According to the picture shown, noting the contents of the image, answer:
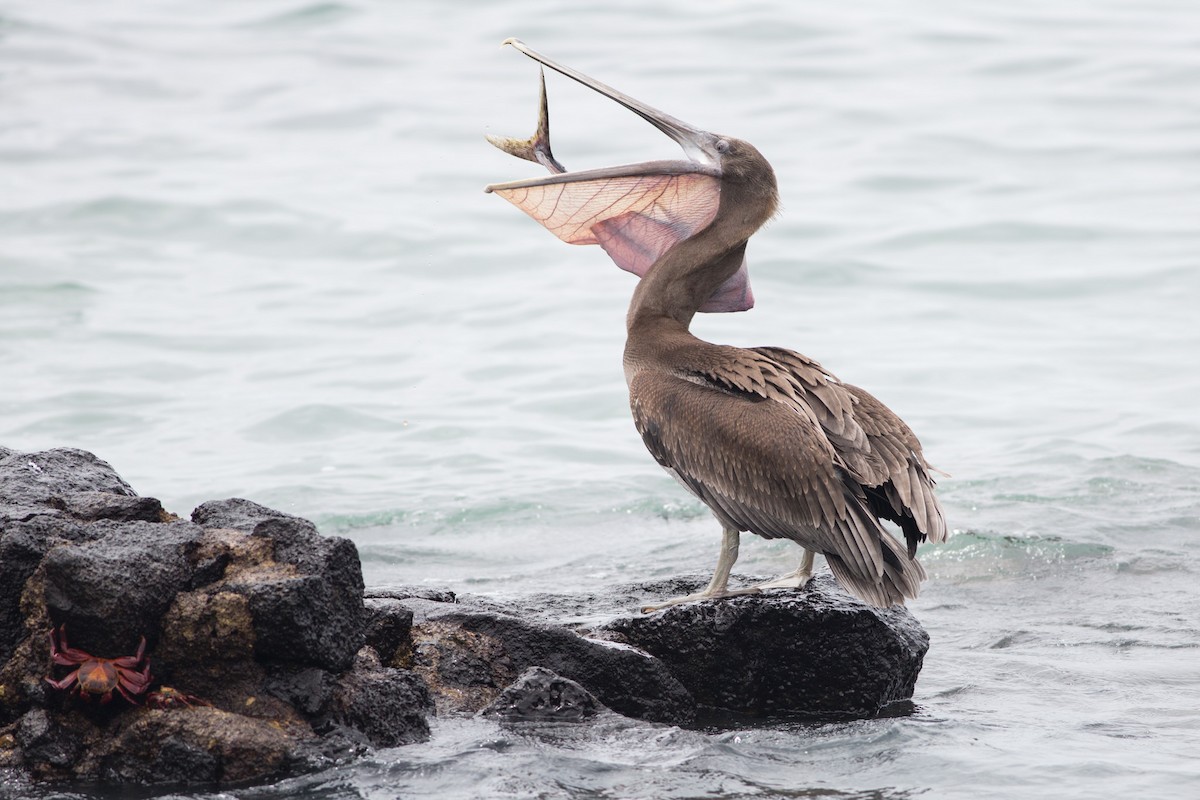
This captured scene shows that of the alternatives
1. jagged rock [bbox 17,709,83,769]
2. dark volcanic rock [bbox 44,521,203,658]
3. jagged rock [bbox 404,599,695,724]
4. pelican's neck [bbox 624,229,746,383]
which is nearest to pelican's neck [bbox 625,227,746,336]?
pelican's neck [bbox 624,229,746,383]

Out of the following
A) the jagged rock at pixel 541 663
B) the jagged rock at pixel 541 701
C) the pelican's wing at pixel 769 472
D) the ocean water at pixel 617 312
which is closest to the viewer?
the jagged rock at pixel 541 701

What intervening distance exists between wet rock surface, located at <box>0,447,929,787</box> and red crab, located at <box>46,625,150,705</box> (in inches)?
1.2

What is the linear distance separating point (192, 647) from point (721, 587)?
2133 millimetres

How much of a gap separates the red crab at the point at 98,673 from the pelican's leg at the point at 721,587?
6.39 ft

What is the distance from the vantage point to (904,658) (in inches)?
224

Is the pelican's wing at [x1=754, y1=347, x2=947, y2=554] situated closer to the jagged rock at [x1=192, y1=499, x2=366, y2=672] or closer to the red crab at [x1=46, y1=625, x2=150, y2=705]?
the jagged rock at [x1=192, y1=499, x2=366, y2=672]

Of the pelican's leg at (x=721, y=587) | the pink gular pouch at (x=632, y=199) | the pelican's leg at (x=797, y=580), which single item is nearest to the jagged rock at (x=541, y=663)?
the pelican's leg at (x=721, y=587)

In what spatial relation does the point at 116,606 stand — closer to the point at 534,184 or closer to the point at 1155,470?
the point at 534,184

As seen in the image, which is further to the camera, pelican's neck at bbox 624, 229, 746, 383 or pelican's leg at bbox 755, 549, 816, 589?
pelican's neck at bbox 624, 229, 746, 383

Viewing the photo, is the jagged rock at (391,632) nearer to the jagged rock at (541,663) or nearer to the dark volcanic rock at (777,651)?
the jagged rock at (541,663)

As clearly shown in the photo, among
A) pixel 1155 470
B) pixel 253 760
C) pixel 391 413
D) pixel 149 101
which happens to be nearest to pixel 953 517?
pixel 1155 470

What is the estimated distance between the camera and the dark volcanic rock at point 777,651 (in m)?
5.52

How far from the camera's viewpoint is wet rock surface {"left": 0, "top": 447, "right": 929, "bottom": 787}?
14.7 ft

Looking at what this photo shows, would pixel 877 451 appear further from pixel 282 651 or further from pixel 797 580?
pixel 282 651
